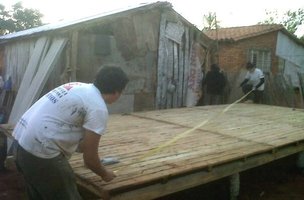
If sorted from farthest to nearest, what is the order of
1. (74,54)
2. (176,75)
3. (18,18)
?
(18,18) → (176,75) → (74,54)

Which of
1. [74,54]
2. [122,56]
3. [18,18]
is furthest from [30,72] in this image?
[18,18]

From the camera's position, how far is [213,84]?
11.3 m

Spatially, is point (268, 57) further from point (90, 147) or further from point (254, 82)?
point (90, 147)

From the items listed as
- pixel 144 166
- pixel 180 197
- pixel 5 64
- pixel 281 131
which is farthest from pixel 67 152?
pixel 5 64

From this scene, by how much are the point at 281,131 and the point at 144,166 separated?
328cm

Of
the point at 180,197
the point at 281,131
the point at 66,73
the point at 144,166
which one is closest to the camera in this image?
the point at 144,166

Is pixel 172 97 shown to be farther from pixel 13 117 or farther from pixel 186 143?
pixel 186 143

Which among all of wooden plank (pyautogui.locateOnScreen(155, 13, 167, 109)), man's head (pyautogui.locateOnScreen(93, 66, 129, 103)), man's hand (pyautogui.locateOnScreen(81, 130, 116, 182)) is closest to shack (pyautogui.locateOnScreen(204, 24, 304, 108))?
wooden plank (pyautogui.locateOnScreen(155, 13, 167, 109))

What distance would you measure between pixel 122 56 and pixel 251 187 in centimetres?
433

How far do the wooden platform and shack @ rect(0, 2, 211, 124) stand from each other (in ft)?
5.63

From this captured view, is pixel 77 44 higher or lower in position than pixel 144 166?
higher

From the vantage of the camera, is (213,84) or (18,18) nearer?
(213,84)

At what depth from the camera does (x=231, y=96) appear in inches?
514

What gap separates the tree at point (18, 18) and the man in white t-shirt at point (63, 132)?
75.5 ft
